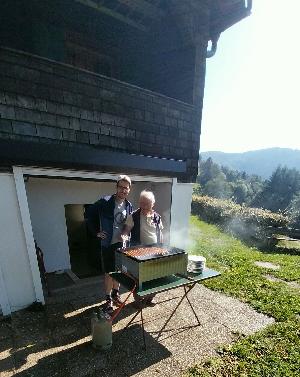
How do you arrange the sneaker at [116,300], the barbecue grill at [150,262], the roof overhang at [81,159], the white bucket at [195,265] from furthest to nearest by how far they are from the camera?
the sneaker at [116,300] < the roof overhang at [81,159] < the white bucket at [195,265] < the barbecue grill at [150,262]

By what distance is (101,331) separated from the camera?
366 centimetres

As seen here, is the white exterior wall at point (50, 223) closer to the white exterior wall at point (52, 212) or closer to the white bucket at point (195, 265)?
the white exterior wall at point (52, 212)

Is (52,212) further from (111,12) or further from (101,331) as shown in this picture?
(111,12)

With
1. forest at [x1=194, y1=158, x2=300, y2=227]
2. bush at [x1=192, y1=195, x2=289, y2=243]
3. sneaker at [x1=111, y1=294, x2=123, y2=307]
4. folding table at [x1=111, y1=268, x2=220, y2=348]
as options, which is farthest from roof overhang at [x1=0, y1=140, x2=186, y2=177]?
forest at [x1=194, y1=158, x2=300, y2=227]

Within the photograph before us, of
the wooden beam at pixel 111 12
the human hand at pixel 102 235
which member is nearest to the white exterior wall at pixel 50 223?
the human hand at pixel 102 235

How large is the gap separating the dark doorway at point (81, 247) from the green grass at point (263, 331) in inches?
120

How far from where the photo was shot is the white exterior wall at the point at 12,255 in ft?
14.7

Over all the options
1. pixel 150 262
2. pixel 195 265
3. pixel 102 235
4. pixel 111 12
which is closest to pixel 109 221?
pixel 102 235

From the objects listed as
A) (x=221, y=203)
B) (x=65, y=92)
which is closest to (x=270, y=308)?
(x=65, y=92)

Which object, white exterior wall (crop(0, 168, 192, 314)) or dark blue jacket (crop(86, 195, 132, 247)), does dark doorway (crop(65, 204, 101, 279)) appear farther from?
dark blue jacket (crop(86, 195, 132, 247))

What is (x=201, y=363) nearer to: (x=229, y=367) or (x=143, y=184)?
(x=229, y=367)

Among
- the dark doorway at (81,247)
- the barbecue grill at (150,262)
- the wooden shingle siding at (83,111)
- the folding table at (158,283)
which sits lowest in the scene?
the dark doorway at (81,247)

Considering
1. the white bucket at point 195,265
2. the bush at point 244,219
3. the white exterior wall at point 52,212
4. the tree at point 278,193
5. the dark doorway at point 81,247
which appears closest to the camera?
the white bucket at point 195,265

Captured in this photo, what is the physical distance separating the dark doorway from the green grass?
3050mm
